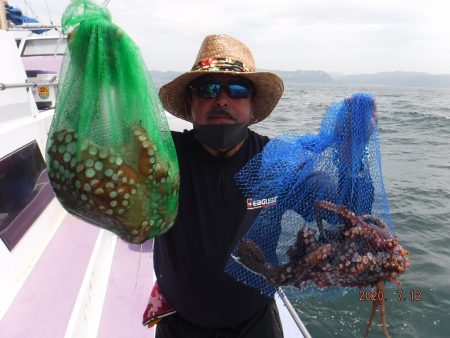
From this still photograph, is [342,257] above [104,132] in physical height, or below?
below

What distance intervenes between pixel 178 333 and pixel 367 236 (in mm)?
1283

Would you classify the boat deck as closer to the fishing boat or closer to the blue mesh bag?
the fishing boat

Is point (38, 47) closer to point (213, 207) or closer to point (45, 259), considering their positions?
point (45, 259)

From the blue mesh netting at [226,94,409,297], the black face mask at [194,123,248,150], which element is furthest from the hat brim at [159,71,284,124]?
the blue mesh netting at [226,94,409,297]

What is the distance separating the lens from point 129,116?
4.24 feet

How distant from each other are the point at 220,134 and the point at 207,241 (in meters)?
0.60

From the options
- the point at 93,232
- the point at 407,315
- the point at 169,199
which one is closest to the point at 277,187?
the point at 169,199

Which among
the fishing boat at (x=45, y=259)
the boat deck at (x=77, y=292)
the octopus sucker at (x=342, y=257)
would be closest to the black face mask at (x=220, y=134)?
the octopus sucker at (x=342, y=257)

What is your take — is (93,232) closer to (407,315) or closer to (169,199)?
(169,199)

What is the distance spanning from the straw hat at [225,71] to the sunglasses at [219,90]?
0.07 meters

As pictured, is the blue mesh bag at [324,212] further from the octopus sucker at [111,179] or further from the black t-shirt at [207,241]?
the octopus sucker at [111,179]

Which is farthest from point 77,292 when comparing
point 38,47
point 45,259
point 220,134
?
point 38,47

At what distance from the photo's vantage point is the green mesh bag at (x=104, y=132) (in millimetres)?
1229

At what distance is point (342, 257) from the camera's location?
1670 millimetres
